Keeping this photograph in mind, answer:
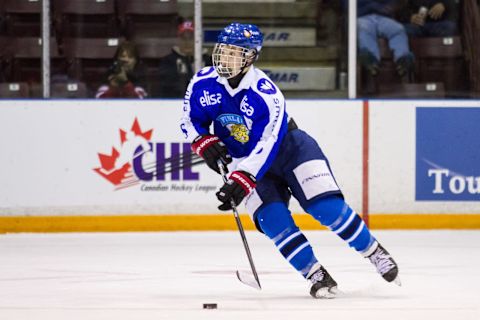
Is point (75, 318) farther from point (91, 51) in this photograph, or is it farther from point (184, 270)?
point (91, 51)

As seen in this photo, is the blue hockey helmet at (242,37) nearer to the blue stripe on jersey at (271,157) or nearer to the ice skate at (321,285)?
the blue stripe on jersey at (271,157)

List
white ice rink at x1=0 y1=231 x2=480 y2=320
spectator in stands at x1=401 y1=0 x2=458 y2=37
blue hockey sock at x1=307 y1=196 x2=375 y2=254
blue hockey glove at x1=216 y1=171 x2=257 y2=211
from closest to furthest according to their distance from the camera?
white ice rink at x1=0 y1=231 x2=480 y2=320 → blue hockey glove at x1=216 y1=171 x2=257 y2=211 → blue hockey sock at x1=307 y1=196 x2=375 y2=254 → spectator in stands at x1=401 y1=0 x2=458 y2=37

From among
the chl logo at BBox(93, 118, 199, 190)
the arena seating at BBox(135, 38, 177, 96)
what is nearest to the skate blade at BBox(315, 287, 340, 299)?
the chl logo at BBox(93, 118, 199, 190)

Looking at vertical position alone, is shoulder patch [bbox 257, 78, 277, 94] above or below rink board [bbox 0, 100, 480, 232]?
above

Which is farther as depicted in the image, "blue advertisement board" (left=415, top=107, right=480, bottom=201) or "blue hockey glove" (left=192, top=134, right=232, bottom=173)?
"blue advertisement board" (left=415, top=107, right=480, bottom=201)

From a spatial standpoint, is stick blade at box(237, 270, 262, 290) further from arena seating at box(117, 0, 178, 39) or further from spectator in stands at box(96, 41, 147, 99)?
arena seating at box(117, 0, 178, 39)

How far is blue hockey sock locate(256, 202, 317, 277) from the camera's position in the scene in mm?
4969

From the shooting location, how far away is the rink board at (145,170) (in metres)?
7.71

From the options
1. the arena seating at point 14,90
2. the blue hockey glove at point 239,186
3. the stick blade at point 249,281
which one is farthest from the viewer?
the arena seating at point 14,90

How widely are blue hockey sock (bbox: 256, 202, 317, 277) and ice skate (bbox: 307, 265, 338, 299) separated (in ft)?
0.11

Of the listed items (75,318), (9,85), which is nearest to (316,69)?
(9,85)

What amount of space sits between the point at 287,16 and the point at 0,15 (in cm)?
192

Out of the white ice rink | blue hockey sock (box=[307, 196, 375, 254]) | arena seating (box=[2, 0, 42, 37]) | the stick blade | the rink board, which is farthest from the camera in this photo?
arena seating (box=[2, 0, 42, 37])

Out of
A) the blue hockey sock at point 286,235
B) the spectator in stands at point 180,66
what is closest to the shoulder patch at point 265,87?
the blue hockey sock at point 286,235
